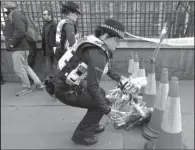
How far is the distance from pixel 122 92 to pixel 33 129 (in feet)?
5.06

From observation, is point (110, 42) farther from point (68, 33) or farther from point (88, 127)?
point (68, 33)

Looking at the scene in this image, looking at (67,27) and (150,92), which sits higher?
(67,27)

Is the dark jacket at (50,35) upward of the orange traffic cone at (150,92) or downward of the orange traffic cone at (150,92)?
upward

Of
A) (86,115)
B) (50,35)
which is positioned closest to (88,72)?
(86,115)

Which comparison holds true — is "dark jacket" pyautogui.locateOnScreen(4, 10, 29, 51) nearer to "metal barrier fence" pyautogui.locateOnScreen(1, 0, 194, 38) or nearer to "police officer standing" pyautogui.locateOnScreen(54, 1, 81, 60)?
"police officer standing" pyautogui.locateOnScreen(54, 1, 81, 60)

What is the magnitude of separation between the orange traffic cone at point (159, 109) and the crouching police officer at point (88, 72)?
29.5 inches

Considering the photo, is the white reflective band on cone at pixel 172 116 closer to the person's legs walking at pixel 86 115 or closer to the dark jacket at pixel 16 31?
the person's legs walking at pixel 86 115

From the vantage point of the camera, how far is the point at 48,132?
286 centimetres

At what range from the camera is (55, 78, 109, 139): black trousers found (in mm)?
2285

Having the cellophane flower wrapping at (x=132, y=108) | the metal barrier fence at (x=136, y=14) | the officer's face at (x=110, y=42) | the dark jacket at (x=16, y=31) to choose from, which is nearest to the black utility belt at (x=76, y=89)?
the officer's face at (x=110, y=42)

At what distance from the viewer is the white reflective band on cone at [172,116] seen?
2.06m

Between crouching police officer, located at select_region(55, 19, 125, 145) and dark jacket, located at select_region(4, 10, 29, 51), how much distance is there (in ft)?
6.62

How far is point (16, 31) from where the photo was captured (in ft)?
12.3

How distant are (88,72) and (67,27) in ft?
5.38
